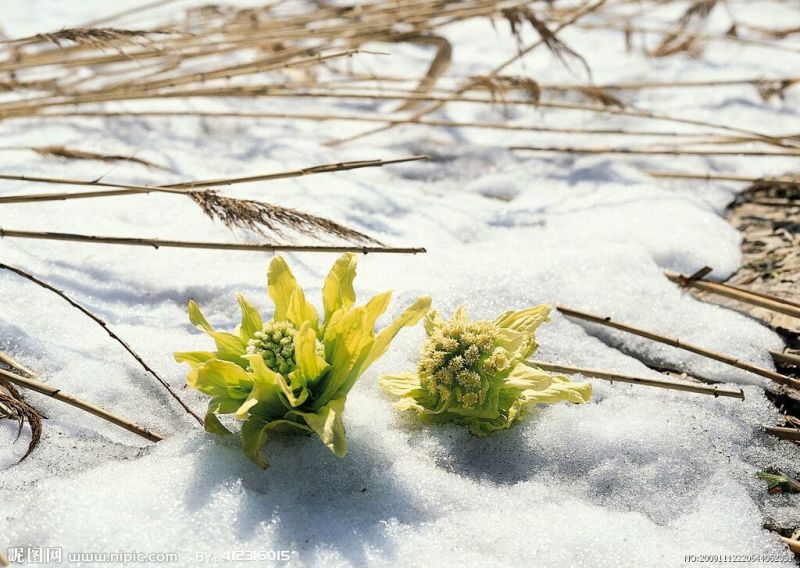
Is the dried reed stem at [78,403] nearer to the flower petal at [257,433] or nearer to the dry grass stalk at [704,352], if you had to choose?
the flower petal at [257,433]

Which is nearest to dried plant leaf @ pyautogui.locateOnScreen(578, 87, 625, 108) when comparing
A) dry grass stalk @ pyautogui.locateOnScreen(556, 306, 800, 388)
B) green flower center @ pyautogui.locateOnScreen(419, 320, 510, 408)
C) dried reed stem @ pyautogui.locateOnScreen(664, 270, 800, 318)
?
dried reed stem @ pyautogui.locateOnScreen(664, 270, 800, 318)

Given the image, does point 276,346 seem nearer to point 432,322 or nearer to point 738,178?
point 432,322

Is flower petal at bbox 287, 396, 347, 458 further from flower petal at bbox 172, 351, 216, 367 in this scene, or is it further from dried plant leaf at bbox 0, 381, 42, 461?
dried plant leaf at bbox 0, 381, 42, 461

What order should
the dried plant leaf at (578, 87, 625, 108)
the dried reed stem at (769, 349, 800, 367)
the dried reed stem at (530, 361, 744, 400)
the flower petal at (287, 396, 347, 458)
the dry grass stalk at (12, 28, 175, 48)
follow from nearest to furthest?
1. the flower petal at (287, 396, 347, 458)
2. the dried reed stem at (530, 361, 744, 400)
3. the dried reed stem at (769, 349, 800, 367)
4. the dry grass stalk at (12, 28, 175, 48)
5. the dried plant leaf at (578, 87, 625, 108)

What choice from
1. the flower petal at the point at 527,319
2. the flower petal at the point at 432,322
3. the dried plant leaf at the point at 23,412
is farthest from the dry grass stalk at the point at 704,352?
the dried plant leaf at the point at 23,412

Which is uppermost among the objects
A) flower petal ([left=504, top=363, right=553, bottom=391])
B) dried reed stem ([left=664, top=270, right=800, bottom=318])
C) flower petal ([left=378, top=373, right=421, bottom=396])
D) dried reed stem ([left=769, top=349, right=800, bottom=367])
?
flower petal ([left=504, top=363, right=553, bottom=391])

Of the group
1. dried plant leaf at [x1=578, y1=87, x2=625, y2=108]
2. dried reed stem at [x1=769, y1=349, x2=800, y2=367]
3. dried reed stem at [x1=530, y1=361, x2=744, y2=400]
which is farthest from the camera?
dried plant leaf at [x1=578, y1=87, x2=625, y2=108]

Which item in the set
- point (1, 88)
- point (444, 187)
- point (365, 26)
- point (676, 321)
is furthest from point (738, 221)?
point (1, 88)
